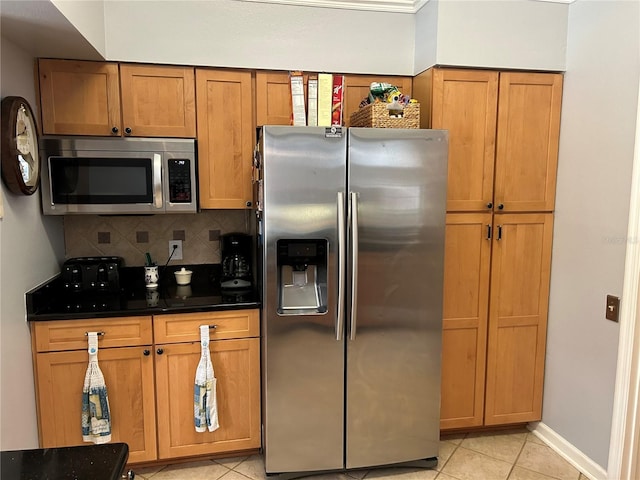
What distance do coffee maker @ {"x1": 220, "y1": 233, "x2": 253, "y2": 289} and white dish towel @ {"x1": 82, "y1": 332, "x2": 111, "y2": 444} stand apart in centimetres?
74

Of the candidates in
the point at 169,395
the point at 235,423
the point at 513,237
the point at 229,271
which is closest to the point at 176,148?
the point at 229,271

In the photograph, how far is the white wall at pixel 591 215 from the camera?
2.14 meters

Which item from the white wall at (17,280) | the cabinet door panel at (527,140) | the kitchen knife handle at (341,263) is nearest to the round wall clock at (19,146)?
the white wall at (17,280)

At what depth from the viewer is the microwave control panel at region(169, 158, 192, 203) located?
2.39 m

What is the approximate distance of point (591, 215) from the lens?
2330 millimetres

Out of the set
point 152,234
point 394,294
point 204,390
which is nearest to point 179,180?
point 152,234

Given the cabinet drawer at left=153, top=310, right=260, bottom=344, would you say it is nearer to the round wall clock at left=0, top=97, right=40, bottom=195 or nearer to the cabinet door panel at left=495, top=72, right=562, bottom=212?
the round wall clock at left=0, top=97, right=40, bottom=195

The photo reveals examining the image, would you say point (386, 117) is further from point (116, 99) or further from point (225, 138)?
point (116, 99)

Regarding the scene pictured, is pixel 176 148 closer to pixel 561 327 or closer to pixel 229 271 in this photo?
pixel 229 271

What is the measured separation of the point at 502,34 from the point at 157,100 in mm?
1883

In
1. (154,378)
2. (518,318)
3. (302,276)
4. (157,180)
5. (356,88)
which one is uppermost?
(356,88)

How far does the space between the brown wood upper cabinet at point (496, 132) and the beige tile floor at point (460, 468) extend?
1.38 metres

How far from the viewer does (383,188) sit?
2.17 m

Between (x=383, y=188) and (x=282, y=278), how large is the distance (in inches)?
25.9
